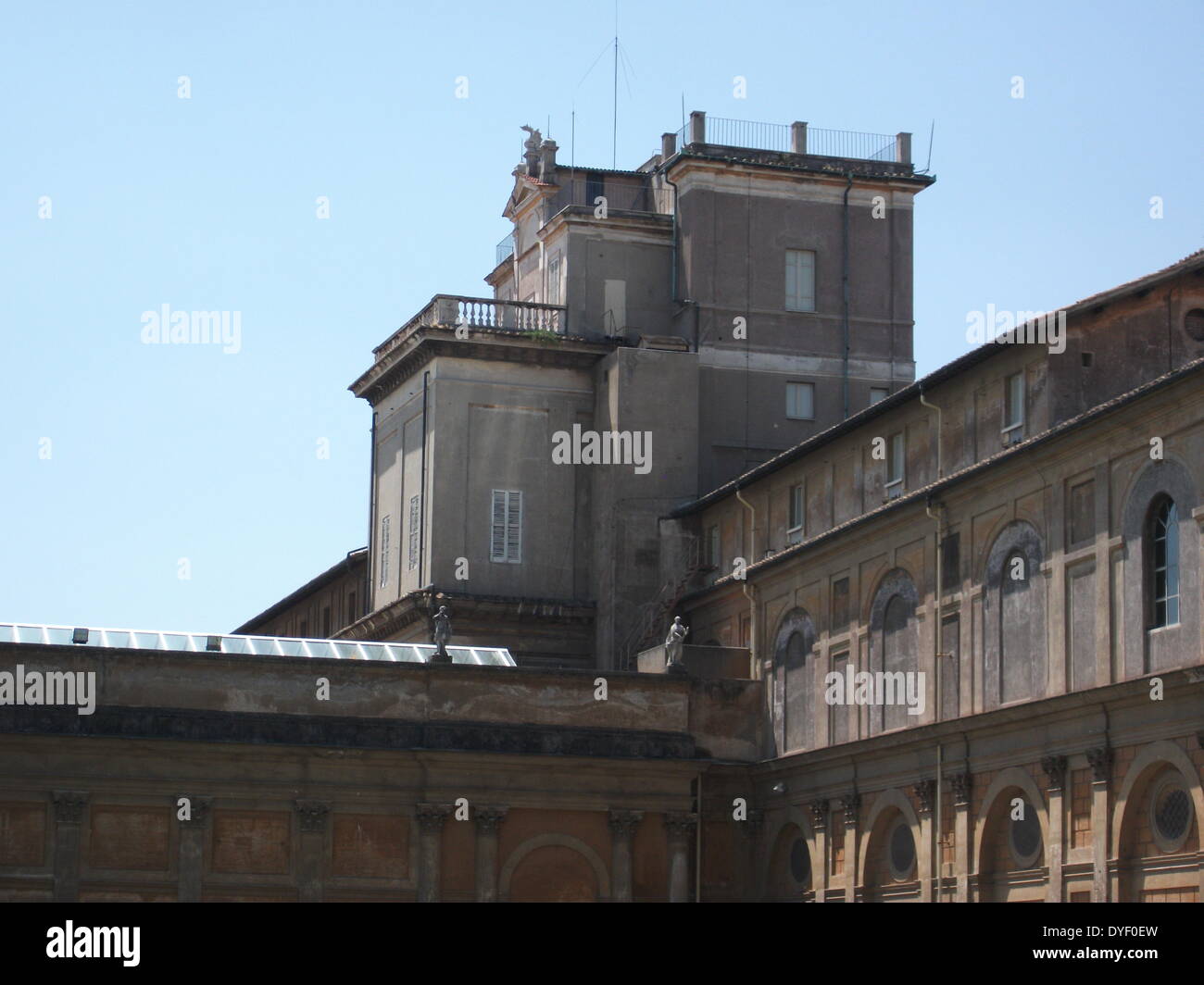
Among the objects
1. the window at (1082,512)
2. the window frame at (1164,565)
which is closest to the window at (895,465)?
the window at (1082,512)

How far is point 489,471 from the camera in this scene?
56.9m

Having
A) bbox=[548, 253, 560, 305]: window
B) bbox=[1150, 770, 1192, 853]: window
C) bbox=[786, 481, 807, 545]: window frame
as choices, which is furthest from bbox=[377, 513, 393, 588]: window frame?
bbox=[1150, 770, 1192, 853]: window

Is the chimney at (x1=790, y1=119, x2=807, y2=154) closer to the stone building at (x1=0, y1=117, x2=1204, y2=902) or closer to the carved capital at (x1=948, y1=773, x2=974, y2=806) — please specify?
the stone building at (x1=0, y1=117, x2=1204, y2=902)

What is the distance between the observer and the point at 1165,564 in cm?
3534

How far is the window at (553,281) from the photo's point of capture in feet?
197

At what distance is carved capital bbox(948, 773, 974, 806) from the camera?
133 ft

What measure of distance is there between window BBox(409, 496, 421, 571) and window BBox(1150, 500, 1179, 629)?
25518 mm

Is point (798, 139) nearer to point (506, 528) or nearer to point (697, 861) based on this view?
point (506, 528)

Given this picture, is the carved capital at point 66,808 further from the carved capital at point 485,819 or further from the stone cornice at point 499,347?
the stone cornice at point 499,347

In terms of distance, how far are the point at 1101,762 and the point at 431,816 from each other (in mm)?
16911

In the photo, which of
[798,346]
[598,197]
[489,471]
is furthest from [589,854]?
[598,197]

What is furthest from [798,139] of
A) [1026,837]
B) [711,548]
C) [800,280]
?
[1026,837]

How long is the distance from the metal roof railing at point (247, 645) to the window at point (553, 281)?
11.0m

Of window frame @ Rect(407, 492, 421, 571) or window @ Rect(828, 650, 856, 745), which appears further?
window frame @ Rect(407, 492, 421, 571)
